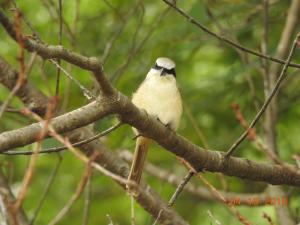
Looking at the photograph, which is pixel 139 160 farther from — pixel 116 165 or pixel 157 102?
pixel 157 102

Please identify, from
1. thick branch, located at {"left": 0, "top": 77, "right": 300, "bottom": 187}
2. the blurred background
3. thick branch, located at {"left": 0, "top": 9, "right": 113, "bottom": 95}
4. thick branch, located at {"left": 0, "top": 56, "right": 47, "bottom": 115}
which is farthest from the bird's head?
thick branch, located at {"left": 0, "top": 9, "right": 113, "bottom": 95}

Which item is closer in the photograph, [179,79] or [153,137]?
[153,137]

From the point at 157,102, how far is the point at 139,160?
40 cm

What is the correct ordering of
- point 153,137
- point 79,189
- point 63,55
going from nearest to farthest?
point 79,189 → point 63,55 → point 153,137

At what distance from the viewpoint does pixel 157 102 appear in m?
4.81

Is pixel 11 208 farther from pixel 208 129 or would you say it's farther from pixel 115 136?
pixel 208 129

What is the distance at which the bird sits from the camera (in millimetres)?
4680

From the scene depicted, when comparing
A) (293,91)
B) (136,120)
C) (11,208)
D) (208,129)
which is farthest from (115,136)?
(11,208)

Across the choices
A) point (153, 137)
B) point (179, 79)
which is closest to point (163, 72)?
point (179, 79)

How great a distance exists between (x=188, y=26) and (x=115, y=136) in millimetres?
1003

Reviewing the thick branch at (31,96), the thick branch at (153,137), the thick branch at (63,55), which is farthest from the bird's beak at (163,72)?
the thick branch at (63,55)

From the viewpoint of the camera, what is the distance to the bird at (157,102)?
184 inches

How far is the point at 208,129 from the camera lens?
628cm

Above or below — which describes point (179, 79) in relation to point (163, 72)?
above
